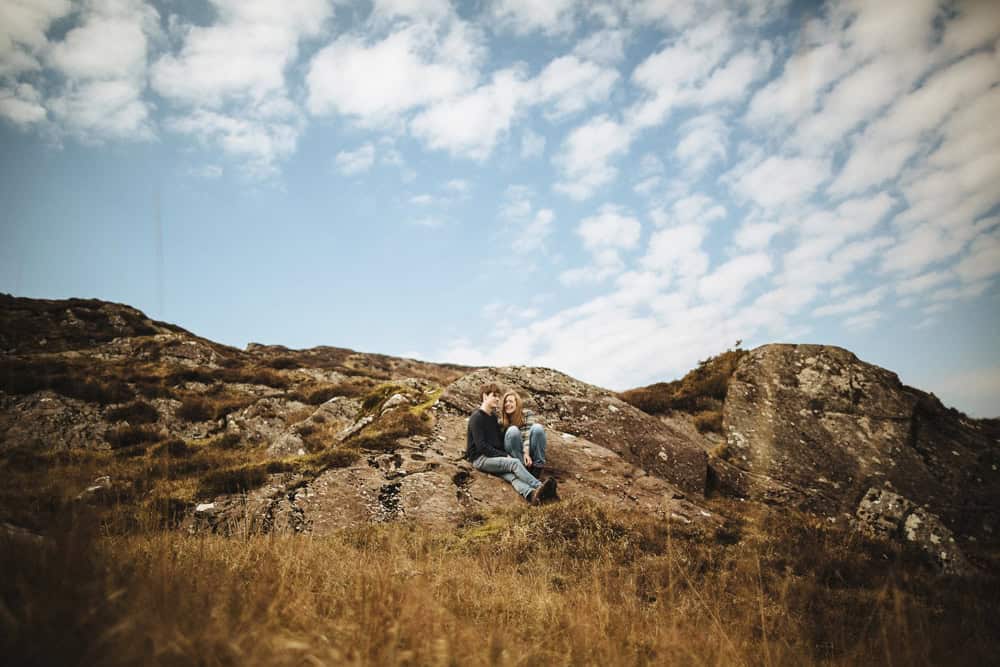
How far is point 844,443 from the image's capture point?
30.8ft

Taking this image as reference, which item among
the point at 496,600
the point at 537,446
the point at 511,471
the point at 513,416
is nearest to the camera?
the point at 496,600

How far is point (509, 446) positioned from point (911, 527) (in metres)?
6.70

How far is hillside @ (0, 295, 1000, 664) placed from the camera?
229 centimetres

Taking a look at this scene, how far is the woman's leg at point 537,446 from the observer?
7.96 meters

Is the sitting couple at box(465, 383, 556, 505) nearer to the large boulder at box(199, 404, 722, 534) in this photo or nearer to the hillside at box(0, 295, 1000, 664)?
the large boulder at box(199, 404, 722, 534)

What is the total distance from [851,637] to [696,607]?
51.0 inches

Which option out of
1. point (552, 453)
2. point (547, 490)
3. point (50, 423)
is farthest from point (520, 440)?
point (50, 423)

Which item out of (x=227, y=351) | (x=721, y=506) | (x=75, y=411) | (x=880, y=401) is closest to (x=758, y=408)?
(x=880, y=401)

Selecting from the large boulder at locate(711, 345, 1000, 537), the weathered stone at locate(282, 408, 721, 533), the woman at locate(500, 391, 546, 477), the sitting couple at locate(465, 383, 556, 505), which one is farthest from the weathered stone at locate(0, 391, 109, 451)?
the large boulder at locate(711, 345, 1000, 537)

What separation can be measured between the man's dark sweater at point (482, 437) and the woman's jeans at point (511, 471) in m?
0.20

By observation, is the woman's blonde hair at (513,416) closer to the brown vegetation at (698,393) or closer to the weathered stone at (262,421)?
the brown vegetation at (698,393)

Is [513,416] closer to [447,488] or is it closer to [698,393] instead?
[447,488]

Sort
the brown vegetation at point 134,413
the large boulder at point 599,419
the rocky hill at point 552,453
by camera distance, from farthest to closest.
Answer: the brown vegetation at point 134,413 → the large boulder at point 599,419 → the rocky hill at point 552,453

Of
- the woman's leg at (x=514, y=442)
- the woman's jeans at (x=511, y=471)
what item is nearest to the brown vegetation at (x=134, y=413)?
the woman's jeans at (x=511, y=471)
